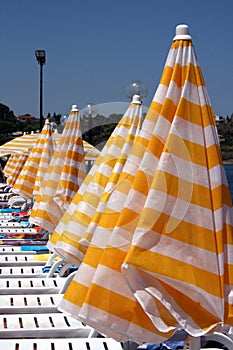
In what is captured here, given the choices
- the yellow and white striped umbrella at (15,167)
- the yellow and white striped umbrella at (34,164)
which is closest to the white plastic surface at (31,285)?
the yellow and white striped umbrella at (34,164)

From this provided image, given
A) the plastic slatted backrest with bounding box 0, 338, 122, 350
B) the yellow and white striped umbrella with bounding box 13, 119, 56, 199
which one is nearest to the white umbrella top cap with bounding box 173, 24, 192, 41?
the plastic slatted backrest with bounding box 0, 338, 122, 350

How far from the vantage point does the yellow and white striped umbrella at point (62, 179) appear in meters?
6.59

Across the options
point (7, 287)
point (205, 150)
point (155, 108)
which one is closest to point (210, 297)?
point (205, 150)

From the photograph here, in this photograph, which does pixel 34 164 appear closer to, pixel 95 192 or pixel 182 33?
pixel 95 192

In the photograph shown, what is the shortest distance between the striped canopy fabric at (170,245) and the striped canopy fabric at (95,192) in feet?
3.91

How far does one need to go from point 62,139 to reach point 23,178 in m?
3.32

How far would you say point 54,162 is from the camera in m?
7.35

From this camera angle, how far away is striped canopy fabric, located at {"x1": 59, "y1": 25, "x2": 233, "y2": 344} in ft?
8.58

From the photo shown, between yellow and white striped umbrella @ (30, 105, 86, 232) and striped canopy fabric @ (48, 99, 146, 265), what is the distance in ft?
6.15

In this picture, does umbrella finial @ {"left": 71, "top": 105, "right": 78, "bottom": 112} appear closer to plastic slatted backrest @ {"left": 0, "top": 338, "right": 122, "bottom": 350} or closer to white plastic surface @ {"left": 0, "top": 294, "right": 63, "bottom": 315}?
white plastic surface @ {"left": 0, "top": 294, "right": 63, "bottom": 315}

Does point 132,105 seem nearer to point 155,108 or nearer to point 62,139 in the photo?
point 155,108

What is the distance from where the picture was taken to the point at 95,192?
449cm

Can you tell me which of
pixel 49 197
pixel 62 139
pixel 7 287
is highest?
pixel 62 139

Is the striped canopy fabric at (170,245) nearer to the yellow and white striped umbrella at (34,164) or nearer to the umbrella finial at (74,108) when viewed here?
the umbrella finial at (74,108)
